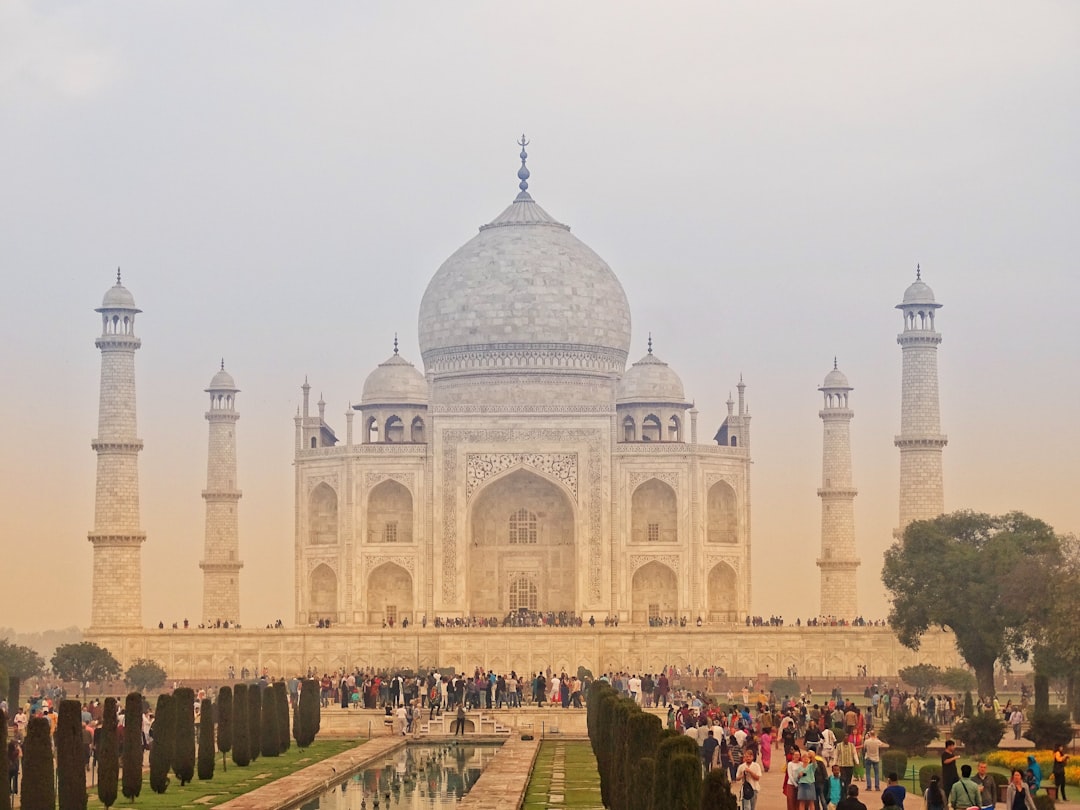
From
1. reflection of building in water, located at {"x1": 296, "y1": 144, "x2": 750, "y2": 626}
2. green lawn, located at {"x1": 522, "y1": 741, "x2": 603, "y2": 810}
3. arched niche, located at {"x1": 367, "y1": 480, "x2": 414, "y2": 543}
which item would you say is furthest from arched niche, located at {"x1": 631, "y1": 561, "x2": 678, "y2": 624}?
green lawn, located at {"x1": 522, "y1": 741, "x2": 603, "y2": 810}

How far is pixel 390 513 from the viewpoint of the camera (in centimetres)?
4597

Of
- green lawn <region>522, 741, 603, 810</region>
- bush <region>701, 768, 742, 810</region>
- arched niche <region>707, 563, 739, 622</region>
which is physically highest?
Result: arched niche <region>707, 563, 739, 622</region>

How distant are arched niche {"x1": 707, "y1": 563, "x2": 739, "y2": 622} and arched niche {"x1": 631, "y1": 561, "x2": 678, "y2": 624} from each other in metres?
1.01

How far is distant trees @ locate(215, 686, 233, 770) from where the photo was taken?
23312 mm

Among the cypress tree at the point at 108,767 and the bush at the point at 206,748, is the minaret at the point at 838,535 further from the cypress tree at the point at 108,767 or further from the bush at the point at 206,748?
the cypress tree at the point at 108,767

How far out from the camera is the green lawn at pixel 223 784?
64.0ft

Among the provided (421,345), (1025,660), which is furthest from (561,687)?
(421,345)

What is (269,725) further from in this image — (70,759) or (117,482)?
(117,482)

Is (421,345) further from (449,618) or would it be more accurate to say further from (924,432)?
(924,432)

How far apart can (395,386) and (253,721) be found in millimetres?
24683

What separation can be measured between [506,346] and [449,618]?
7367 millimetres

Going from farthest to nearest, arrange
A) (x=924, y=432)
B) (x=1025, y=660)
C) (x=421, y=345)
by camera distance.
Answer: (x=421, y=345) < (x=924, y=432) < (x=1025, y=660)

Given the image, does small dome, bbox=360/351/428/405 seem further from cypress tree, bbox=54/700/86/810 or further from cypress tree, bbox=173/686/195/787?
cypress tree, bbox=54/700/86/810

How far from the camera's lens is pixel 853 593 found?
46.3 meters
